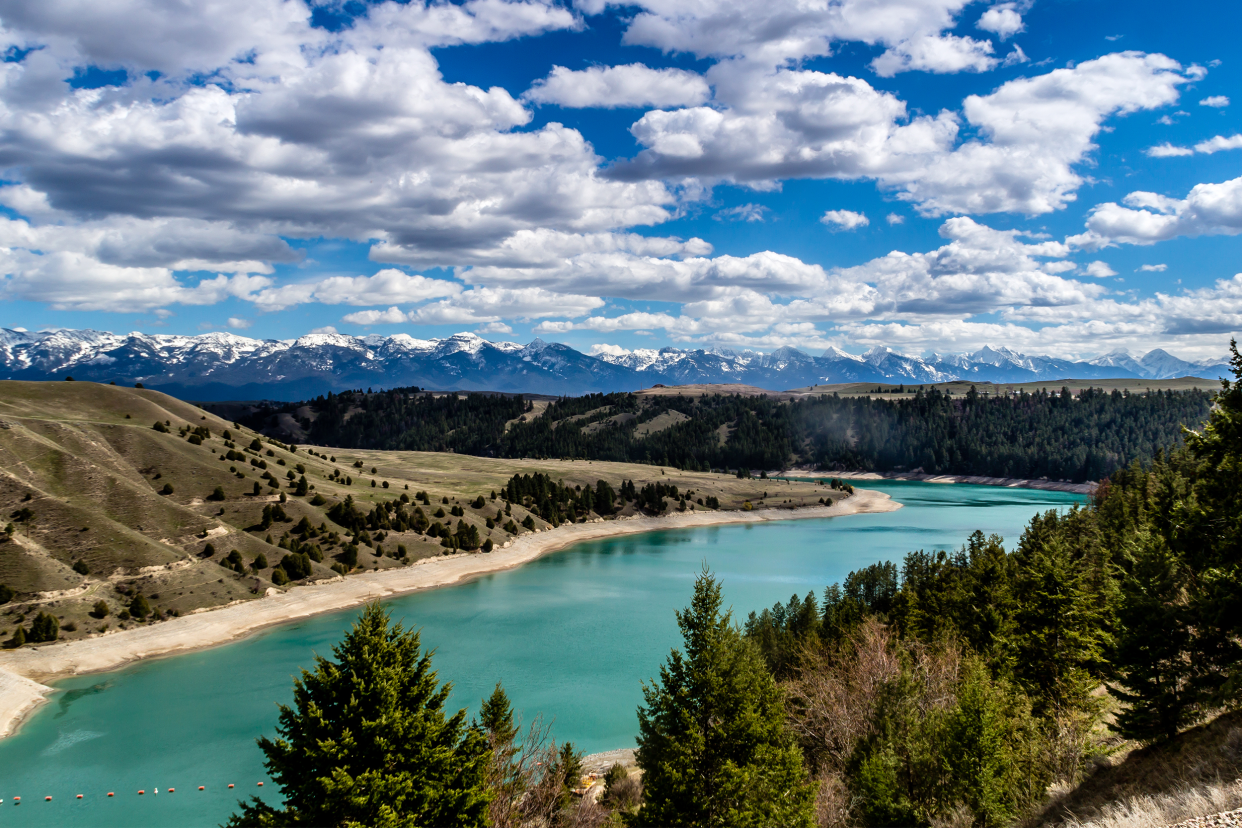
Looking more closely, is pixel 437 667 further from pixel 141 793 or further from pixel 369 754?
pixel 369 754

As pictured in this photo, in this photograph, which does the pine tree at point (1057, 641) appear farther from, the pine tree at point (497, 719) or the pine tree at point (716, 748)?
the pine tree at point (497, 719)

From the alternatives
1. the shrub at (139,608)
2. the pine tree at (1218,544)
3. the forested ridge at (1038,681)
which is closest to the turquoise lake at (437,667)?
the shrub at (139,608)

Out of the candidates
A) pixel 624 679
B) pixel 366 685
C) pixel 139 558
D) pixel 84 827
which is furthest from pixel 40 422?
pixel 366 685

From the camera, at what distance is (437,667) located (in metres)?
54.6

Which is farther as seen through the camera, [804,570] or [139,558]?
[804,570]

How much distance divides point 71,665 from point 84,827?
80.2 ft

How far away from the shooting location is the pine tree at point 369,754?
14086 mm

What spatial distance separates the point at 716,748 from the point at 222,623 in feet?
192

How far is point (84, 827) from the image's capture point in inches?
1249

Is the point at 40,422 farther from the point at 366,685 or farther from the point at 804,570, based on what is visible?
the point at 804,570

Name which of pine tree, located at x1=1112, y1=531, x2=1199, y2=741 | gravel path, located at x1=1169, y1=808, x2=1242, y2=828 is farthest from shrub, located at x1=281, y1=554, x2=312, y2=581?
gravel path, located at x1=1169, y1=808, x2=1242, y2=828

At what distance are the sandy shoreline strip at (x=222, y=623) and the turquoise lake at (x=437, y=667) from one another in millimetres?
1545

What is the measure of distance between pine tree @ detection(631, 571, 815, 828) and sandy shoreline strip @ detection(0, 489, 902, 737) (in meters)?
30.3

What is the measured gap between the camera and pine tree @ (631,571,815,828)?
16.5 m
